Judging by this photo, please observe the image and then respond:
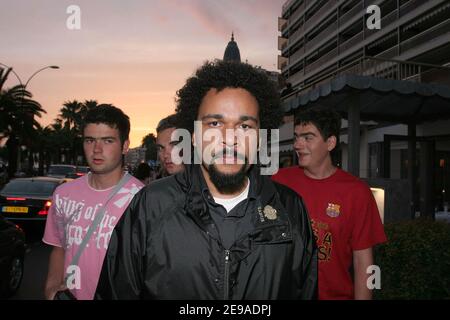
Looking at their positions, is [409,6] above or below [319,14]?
below

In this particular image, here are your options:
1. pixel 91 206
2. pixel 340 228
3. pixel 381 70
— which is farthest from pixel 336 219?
pixel 381 70

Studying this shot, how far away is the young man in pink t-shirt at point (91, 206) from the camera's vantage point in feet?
8.80

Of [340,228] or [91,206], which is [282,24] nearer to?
[340,228]

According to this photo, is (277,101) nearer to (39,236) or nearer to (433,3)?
(39,236)

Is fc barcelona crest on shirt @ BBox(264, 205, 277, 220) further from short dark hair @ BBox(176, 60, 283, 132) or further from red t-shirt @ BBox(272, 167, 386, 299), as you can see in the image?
red t-shirt @ BBox(272, 167, 386, 299)

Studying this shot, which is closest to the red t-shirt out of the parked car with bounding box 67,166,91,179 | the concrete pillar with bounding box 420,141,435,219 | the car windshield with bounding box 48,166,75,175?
the concrete pillar with bounding box 420,141,435,219

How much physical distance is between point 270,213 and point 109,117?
1727 mm

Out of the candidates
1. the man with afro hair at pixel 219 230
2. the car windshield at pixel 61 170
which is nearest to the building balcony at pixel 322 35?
the car windshield at pixel 61 170

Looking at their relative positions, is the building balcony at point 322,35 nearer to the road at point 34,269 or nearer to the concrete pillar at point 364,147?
the concrete pillar at point 364,147

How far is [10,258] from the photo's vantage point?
5879 mm

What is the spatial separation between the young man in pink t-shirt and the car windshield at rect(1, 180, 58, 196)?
23.6 ft

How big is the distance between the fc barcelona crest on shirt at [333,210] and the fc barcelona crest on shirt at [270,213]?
1.14m
